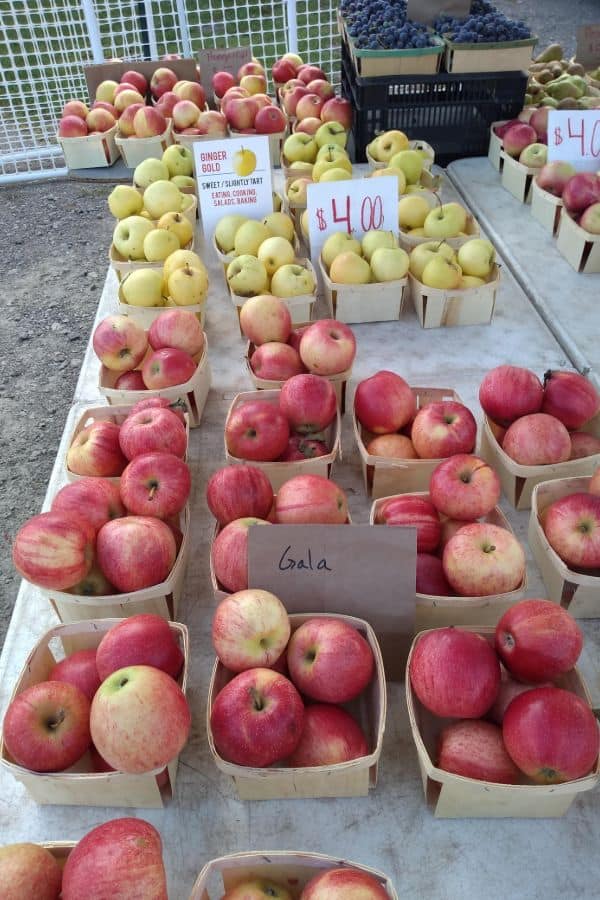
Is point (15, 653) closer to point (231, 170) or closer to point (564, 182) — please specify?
point (231, 170)

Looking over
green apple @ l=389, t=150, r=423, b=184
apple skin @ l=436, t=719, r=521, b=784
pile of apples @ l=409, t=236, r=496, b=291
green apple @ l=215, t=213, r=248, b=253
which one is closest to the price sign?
green apple @ l=389, t=150, r=423, b=184

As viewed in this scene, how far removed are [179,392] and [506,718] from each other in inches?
42.0

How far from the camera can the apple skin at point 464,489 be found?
1.25 meters

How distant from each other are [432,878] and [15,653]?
829 millimetres

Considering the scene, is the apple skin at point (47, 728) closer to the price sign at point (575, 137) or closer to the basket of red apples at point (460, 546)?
the basket of red apples at point (460, 546)

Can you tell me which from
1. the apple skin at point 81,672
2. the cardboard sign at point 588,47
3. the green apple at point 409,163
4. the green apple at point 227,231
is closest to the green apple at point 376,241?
the green apple at point 227,231

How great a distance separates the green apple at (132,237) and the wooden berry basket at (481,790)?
1.69 meters

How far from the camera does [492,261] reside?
209cm

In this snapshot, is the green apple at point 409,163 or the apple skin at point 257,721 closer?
the apple skin at point 257,721

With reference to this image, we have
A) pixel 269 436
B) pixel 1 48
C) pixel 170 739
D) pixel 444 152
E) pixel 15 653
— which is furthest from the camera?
pixel 1 48

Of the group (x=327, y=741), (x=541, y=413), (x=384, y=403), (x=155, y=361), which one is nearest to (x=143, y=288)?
(x=155, y=361)

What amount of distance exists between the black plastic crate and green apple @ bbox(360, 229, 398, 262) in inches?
48.6

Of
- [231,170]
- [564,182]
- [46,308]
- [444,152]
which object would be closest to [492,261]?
[564,182]

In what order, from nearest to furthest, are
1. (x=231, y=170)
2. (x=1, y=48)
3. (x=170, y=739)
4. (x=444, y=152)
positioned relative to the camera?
(x=170, y=739) → (x=231, y=170) → (x=444, y=152) → (x=1, y=48)
